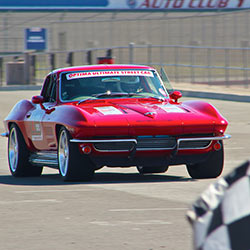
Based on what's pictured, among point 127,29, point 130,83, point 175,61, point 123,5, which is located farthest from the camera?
point 123,5

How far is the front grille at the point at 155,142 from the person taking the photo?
31.8ft

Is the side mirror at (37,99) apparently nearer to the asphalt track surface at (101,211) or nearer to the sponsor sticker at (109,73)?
the sponsor sticker at (109,73)

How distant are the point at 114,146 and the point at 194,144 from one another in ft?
3.15

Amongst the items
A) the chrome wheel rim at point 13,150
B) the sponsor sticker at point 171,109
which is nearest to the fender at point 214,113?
the sponsor sticker at point 171,109

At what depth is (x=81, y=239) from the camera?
623 centimetres

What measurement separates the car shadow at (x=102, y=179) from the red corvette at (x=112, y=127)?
15 centimetres

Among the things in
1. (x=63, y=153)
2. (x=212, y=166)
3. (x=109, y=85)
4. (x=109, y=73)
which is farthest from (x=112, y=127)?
(x=109, y=73)

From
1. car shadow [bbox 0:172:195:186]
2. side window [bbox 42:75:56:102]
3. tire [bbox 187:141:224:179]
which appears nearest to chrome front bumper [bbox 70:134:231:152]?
tire [bbox 187:141:224:179]

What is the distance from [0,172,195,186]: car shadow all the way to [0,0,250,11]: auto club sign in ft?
118

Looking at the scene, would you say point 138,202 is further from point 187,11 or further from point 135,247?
point 187,11

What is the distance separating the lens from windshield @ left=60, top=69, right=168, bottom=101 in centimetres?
1086

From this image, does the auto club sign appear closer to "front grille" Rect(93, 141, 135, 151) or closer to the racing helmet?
the racing helmet

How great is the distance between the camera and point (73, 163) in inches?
386

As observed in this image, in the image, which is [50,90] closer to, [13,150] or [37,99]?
[37,99]
